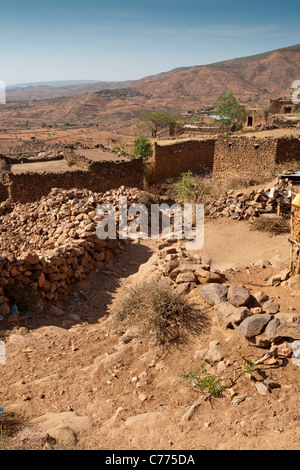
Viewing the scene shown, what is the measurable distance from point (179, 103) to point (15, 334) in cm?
7654

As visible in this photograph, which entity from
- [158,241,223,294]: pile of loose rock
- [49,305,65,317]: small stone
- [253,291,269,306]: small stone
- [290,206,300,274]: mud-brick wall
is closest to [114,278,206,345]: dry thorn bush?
[158,241,223,294]: pile of loose rock

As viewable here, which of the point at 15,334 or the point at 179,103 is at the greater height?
the point at 179,103

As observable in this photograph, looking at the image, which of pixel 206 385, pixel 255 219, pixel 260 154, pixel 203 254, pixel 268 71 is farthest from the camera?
pixel 268 71

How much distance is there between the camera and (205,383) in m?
3.56

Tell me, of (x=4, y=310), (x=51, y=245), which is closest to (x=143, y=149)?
(x=51, y=245)

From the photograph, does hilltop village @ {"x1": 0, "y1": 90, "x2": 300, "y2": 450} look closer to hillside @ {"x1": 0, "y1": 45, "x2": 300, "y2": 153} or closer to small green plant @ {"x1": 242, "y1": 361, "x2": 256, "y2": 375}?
small green plant @ {"x1": 242, "y1": 361, "x2": 256, "y2": 375}

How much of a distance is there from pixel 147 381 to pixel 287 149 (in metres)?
11.0

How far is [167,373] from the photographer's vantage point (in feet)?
13.1

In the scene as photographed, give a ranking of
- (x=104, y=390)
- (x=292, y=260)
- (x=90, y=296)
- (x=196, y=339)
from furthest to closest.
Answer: (x=90, y=296) < (x=292, y=260) < (x=196, y=339) < (x=104, y=390)

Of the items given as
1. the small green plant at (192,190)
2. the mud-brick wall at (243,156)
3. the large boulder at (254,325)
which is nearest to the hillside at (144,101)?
the mud-brick wall at (243,156)

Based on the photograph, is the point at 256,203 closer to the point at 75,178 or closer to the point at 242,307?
the point at 242,307
